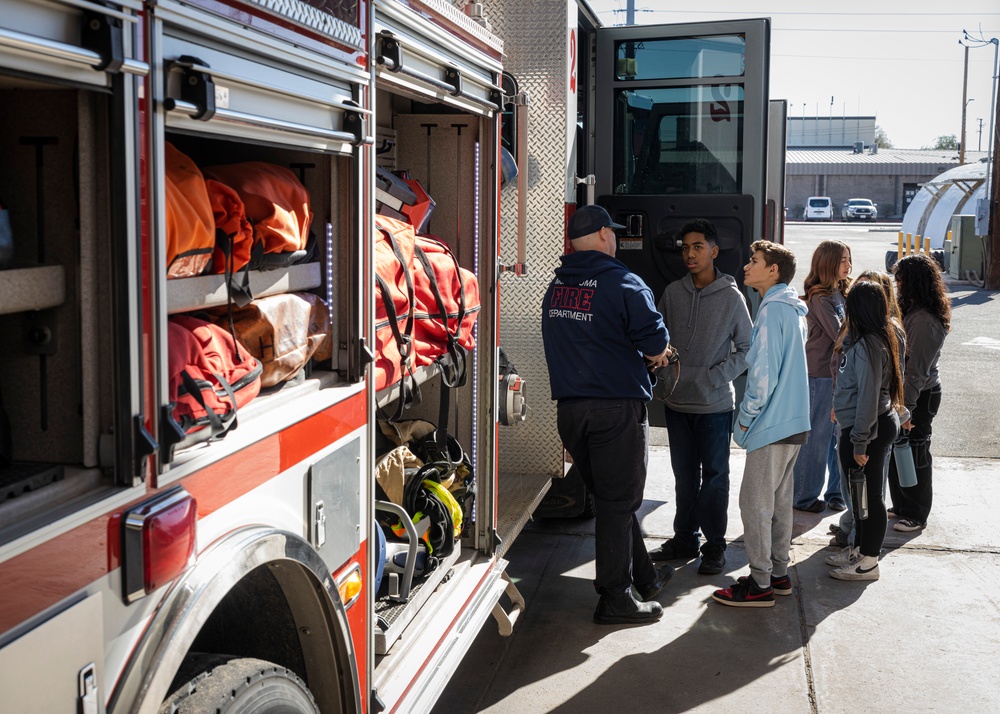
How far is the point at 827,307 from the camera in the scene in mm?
6109

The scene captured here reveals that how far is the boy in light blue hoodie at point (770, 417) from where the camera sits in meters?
4.78

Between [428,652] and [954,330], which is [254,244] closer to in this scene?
[428,652]

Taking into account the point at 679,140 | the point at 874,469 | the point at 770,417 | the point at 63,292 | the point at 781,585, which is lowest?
the point at 781,585

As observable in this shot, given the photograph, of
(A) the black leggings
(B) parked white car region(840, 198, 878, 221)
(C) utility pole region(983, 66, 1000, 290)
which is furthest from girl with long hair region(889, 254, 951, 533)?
(B) parked white car region(840, 198, 878, 221)

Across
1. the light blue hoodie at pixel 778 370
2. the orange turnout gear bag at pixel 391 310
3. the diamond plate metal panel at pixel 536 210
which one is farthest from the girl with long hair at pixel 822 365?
the orange turnout gear bag at pixel 391 310

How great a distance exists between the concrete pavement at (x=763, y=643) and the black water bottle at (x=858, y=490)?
1.49ft

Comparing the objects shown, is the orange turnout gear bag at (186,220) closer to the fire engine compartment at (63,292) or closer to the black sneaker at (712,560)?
the fire engine compartment at (63,292)

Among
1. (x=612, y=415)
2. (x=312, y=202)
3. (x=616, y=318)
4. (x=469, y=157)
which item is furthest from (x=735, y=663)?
(x=312, y=202)

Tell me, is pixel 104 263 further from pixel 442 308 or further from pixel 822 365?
pixel 822 365

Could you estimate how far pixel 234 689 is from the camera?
2.04 metres

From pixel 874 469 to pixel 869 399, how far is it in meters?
0.42

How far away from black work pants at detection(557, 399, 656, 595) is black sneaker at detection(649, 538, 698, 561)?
916mm

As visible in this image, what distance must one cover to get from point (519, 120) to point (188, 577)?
336cm

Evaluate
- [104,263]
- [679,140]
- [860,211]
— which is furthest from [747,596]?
[860,211]
